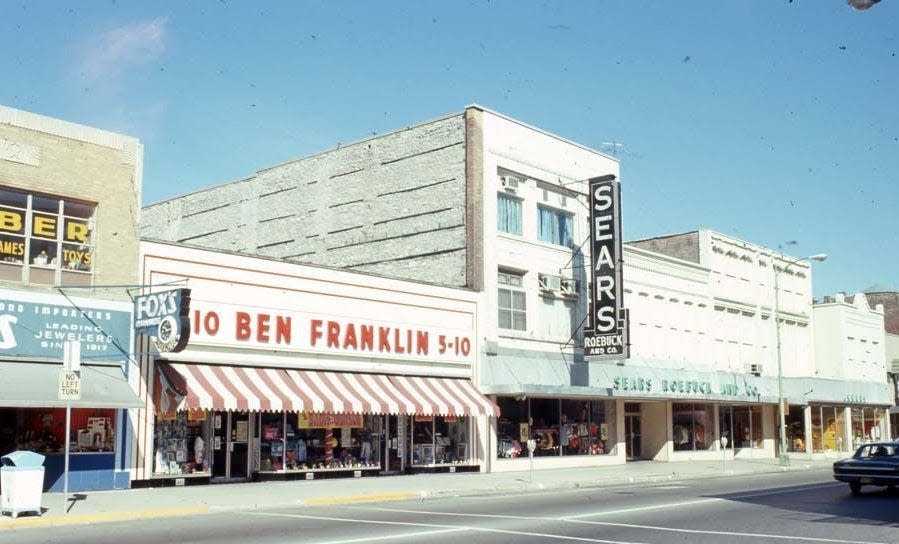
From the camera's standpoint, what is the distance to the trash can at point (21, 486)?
55.5 ft

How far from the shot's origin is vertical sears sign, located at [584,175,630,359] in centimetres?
3578

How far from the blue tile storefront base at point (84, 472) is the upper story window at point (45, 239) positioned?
4.06 m

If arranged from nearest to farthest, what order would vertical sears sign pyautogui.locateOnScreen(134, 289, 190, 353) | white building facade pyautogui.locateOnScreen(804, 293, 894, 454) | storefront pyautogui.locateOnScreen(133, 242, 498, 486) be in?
vertical sears sign pyautogui.locateOnScreen(134, 289, 190, 353) < storefront pyautogui.locateOnScreen(133, 242, 498, 486) < white building facade pyautogui.locateOnScreen(804, 293, 894, 454)

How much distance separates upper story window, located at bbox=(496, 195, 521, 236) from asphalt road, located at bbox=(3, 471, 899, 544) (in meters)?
13.3

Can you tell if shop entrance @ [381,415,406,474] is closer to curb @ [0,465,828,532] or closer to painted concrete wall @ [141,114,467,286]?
curb @ [0,465,828,532]

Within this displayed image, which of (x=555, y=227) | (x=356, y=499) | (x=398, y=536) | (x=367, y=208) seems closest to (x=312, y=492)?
(x=356, y=499)

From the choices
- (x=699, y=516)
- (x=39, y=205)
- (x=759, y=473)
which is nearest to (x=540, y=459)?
(x=759, y=473)

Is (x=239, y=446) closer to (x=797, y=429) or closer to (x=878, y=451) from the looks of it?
(x=878, y=451)

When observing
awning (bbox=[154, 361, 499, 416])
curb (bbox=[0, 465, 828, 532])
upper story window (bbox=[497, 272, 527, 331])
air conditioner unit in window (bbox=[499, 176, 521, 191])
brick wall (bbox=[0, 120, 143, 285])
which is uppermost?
air conditioner unit in window (bbox=[499, 176, 521, 191])

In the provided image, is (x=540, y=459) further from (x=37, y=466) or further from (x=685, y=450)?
(x=37, y=466)

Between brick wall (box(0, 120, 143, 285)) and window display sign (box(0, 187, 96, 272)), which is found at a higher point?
brick wall (box(0, 120, 143, 285))

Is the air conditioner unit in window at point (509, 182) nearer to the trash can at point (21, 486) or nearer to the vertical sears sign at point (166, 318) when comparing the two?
the vertical sears sign at point (166, 318)

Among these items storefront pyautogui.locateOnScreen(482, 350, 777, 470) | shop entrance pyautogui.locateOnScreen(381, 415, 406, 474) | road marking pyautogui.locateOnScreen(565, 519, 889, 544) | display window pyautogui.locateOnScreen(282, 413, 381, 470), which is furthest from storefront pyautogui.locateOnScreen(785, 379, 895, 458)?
road marking pyautogui.locateOnScreen(565, 519, 889, 544)

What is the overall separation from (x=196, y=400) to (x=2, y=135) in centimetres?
750
